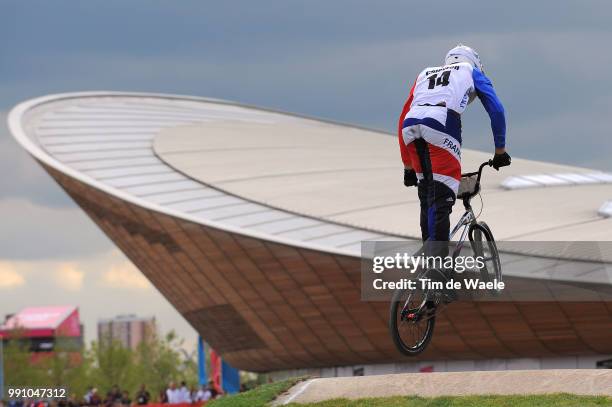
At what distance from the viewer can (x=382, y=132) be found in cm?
7156

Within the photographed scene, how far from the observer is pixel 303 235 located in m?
43.4

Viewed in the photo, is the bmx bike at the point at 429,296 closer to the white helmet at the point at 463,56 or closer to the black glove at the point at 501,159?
the black glove at the point at 501,159

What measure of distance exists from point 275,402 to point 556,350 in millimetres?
27892

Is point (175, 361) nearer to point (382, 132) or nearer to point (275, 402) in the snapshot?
point (382, 132)

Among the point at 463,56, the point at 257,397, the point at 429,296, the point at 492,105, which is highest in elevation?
the point at 463,56

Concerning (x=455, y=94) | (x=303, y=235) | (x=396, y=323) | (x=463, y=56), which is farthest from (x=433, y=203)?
(x=303, y=235)

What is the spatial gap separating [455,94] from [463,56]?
27.2 inches

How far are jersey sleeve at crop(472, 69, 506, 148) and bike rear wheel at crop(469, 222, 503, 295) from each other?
1304 mm

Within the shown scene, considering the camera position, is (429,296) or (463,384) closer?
(429,296)

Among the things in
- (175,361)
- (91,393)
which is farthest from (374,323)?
(175,361)

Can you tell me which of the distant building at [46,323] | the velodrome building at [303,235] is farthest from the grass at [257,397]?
the distant building at [46,323]

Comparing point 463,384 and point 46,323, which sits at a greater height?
point 46,323

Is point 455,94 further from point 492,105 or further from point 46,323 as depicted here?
point 46,323

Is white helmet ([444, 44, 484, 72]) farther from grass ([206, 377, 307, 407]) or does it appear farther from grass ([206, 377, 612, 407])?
grass ([206, 377, 307, 407])
